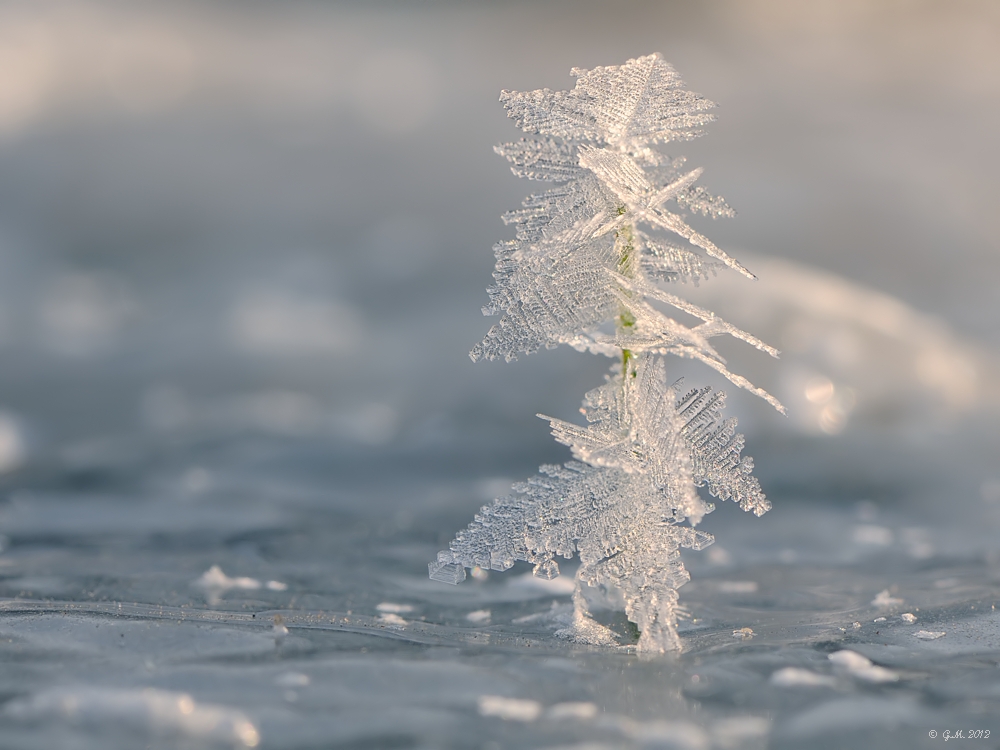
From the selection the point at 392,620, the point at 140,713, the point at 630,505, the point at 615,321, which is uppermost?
the point at 615,321

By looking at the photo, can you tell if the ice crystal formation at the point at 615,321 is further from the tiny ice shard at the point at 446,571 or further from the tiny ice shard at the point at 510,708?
the tiny ice shard at the point at 510,708

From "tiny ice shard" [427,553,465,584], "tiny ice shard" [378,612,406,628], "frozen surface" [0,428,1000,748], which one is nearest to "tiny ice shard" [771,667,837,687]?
"frozen surface" [0,428,1000,748]

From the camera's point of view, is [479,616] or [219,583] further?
[219,583]

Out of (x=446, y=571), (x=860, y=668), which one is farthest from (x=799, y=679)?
(x=446, y=571)

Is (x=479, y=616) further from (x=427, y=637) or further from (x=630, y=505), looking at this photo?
(x=630, y=505)

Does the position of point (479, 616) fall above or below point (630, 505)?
below

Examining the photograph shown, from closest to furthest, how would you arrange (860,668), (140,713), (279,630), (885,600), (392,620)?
(140,713)
(860,668)
(279,630)
(392,620)
(885,600)

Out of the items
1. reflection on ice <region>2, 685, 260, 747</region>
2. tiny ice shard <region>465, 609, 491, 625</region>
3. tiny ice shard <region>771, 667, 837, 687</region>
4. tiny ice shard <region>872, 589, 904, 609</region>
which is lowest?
reflection on ice <region>2, 685, 260, 747</region>

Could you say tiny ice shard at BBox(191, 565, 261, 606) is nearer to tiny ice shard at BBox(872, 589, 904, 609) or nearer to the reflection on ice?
the reflection on ice

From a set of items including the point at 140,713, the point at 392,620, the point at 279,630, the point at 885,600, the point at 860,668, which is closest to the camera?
the point at 140,713
